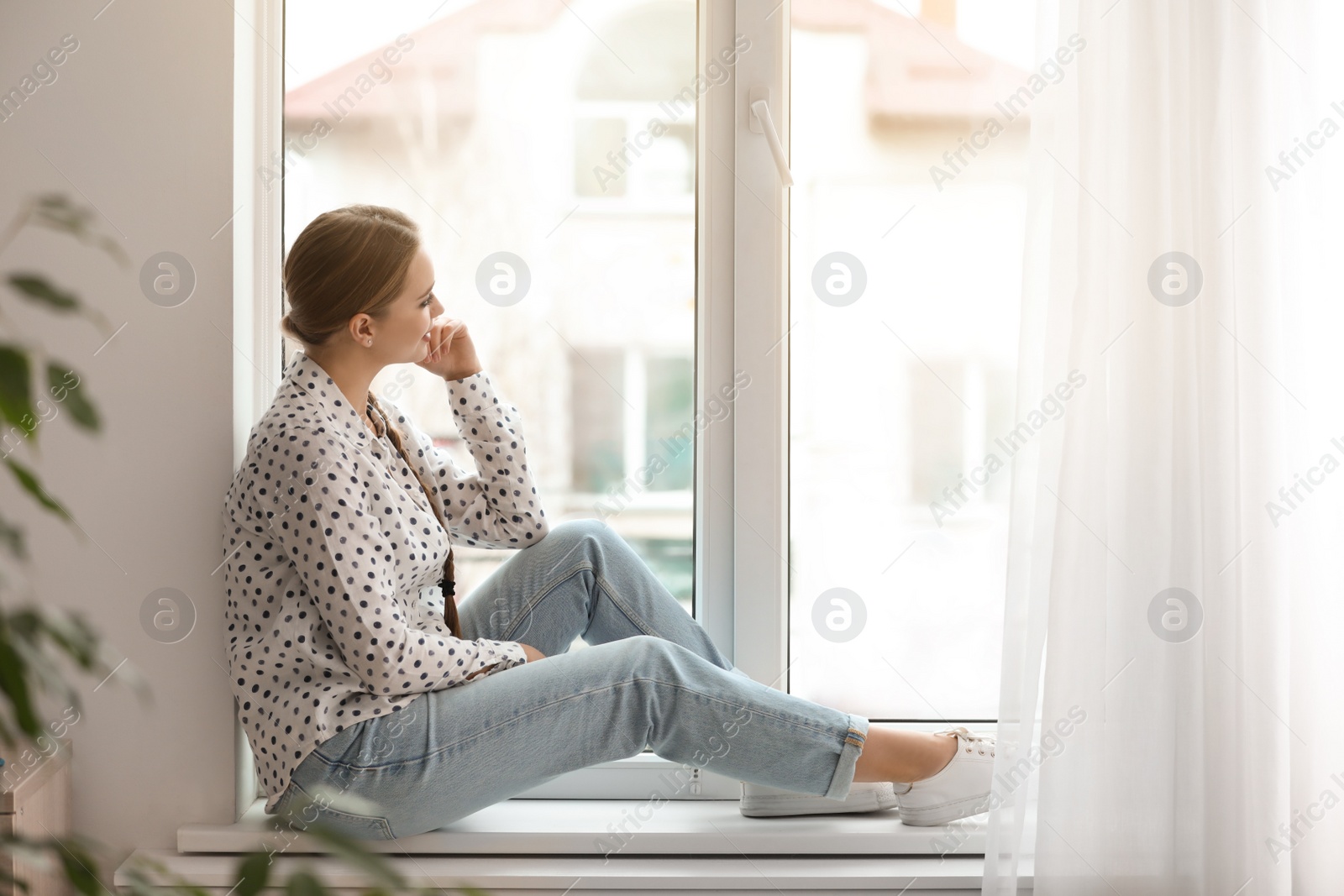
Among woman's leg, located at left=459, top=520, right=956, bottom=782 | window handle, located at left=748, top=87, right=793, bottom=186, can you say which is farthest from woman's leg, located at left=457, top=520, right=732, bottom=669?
window handle, located at left=748, top=87, right=793, bottom=186

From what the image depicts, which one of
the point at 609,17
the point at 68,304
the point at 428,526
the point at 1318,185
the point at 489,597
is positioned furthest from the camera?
the point at 609,17

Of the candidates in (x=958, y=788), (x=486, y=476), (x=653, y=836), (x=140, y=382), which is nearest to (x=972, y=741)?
(x=958, y=788)

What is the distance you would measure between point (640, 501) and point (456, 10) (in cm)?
82

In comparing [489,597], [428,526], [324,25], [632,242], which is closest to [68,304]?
[428,526]

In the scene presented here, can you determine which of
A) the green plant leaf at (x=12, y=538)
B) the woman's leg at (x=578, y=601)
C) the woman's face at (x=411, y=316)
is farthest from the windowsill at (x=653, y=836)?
the green plant leaf at (x=12, y=538)

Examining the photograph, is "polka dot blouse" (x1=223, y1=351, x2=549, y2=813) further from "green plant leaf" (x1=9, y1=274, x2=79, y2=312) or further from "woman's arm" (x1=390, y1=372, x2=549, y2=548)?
"green plant leaf" (x1=9, y1=274, x2=79, y2=312)

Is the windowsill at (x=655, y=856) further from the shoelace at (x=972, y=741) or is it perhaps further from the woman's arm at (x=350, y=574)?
the woman's arm at (x=350, y=574)

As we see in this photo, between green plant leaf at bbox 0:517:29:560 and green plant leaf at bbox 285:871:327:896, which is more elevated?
green plant leaf at bbox 0:517:29:560

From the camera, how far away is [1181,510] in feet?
4.17

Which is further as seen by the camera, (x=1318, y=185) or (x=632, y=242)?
(x=632, y=242)

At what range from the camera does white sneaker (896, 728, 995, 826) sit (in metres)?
1.43

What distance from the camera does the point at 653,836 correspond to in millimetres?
1438

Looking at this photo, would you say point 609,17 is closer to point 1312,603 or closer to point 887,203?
point 887,203

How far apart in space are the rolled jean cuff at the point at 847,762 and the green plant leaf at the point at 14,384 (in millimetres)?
1163
